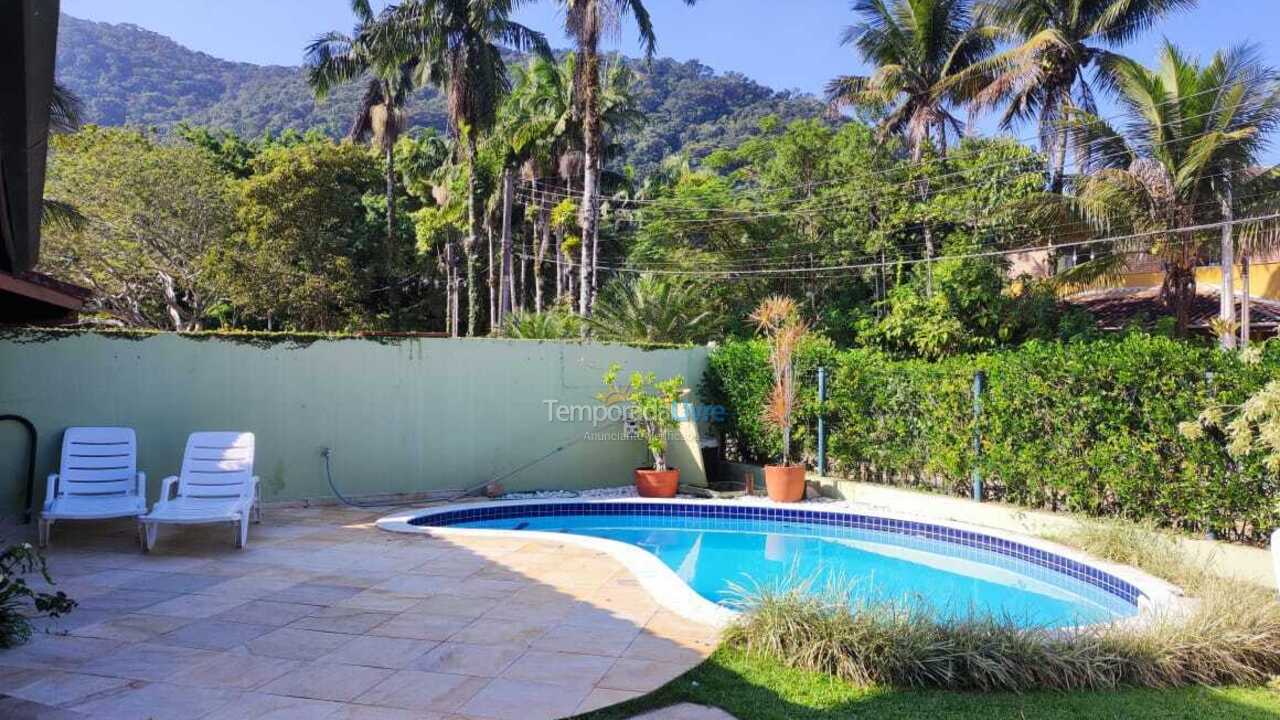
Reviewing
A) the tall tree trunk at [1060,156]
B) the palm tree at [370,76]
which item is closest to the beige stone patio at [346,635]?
the tall tree trunk at [1060,156]

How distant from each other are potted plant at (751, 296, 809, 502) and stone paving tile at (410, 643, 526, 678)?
6.41 meters

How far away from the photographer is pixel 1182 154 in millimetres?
15367

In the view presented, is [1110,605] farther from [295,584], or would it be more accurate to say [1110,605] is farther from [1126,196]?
[1126,196]

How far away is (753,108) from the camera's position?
2226 inches

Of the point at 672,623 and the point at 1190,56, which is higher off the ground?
the point at 1190,56

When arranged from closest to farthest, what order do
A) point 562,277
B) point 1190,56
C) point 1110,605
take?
point 1110,605 → point 1190,56 → point 562,277

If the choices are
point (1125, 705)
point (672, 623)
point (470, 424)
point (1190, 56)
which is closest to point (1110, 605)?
point (1125, 705)

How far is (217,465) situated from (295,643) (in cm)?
414

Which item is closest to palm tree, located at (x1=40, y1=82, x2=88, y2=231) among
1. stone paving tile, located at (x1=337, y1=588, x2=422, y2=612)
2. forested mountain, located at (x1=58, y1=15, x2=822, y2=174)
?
stone paving tile, located at (x1=337, y1=588, x2=422, y2=612)

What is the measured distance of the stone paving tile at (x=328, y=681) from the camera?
13.0 ft

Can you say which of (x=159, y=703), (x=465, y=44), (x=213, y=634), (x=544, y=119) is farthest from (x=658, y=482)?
(x=544, y=119)

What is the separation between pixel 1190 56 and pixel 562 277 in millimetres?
23188

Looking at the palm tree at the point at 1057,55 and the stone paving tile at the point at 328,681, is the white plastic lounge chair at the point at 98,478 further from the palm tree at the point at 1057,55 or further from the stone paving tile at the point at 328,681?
the palm tree at the point at 1057,55

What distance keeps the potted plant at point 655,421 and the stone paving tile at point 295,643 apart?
6.59 m
